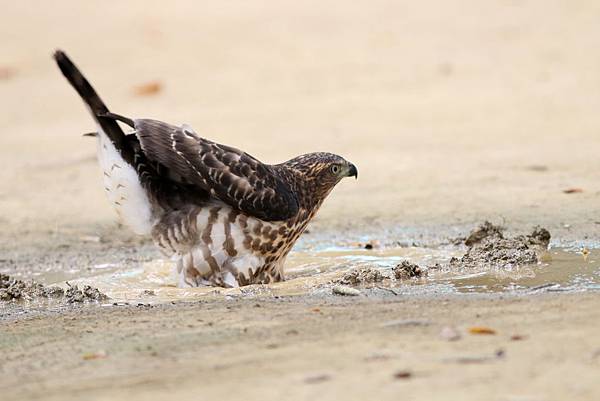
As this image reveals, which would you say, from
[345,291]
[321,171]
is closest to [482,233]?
[321,171]

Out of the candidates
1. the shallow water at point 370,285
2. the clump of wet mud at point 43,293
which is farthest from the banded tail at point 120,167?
the clump of wet mud at point 43,293

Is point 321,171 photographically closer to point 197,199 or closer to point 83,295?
point 197,199

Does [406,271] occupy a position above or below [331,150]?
below

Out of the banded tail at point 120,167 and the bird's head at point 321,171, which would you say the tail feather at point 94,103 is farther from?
the bird's head at point 321,171

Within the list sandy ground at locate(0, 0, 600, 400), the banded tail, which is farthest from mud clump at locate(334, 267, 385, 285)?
the banded tail

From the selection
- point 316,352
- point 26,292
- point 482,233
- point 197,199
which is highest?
point 197,199

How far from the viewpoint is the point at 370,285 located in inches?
259

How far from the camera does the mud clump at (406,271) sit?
6738 millimetres

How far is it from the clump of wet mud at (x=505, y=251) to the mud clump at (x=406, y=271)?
9.7 inches

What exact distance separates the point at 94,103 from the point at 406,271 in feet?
6.89

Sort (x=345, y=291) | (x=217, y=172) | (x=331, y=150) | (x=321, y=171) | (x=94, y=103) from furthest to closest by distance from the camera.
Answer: (x=331, y=150)
(x=321, y=171)
(x=94, y=103)
(x=217, y=172)
(x=345, y=291)

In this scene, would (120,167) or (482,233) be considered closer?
(120,167)

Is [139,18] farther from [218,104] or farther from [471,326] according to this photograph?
[471,326]

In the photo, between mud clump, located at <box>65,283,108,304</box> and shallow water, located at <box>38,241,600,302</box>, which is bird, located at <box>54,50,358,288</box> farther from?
mud clump, located at <box>65,283,108,304</box>
